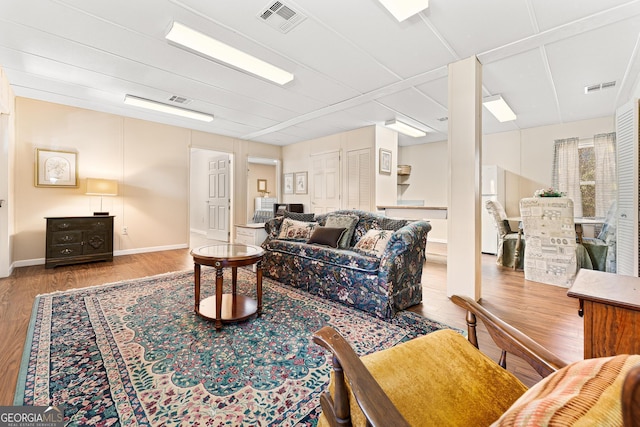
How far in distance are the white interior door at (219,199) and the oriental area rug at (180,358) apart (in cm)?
402

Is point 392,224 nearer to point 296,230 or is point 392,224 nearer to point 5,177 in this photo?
point 296,230

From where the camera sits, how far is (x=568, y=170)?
506 cm

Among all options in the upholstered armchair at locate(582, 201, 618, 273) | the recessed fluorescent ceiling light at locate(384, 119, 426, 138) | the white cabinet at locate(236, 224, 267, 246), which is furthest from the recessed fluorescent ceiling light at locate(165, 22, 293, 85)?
the upholstered armchair at locate(582, 201, 618, 273)

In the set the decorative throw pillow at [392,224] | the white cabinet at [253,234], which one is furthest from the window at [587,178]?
the white cabinet at [253,234]

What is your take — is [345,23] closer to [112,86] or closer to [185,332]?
[185,332]

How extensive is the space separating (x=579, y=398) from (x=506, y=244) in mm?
4723

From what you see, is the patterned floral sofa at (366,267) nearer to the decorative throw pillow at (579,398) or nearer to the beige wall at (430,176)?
the decorative throw pillow at (579,398)

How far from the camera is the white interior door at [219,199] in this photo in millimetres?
6734

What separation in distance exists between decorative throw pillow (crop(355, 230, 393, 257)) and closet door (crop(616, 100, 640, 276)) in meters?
2.32

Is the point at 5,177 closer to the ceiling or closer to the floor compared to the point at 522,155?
closer to the floor

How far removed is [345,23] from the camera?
237 centimetres

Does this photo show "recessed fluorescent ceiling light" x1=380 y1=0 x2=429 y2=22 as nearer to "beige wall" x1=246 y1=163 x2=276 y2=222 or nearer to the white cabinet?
the white cabinet

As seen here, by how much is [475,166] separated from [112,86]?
15.2 feet

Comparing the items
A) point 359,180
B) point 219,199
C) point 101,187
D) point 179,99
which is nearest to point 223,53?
point 179,99
